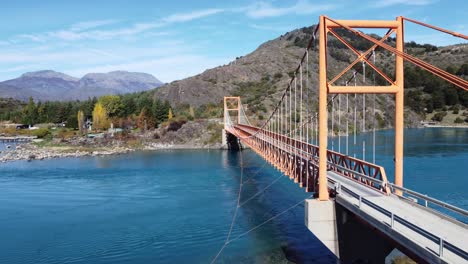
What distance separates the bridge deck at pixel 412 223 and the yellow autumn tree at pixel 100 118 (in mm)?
74909

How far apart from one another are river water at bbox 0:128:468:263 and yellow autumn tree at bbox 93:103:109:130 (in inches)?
1350

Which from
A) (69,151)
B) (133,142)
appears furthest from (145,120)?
(69,151)

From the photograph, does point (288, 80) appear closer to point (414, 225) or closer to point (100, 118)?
point (100, 118)

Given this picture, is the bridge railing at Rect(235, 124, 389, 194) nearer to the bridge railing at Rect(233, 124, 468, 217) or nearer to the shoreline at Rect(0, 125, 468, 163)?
the bridge railing at Rect(233, 124, 468, 217)

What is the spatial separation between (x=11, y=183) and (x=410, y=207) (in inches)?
1398

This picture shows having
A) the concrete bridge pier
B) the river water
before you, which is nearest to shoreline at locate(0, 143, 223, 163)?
the river water

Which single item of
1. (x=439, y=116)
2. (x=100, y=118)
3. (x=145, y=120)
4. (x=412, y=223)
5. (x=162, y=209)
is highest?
(x=100, y=118)

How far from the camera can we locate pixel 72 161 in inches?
2108

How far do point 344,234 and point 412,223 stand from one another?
4407mm

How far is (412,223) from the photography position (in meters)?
10.2

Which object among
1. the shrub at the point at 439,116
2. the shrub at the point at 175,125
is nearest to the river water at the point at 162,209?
the shrub at the point at 175,125

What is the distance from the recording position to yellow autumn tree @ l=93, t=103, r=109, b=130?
84.3 meters

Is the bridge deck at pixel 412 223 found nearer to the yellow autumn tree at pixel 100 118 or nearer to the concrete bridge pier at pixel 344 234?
the concrete bridge pier at pixel 344 234

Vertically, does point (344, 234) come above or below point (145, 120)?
below
